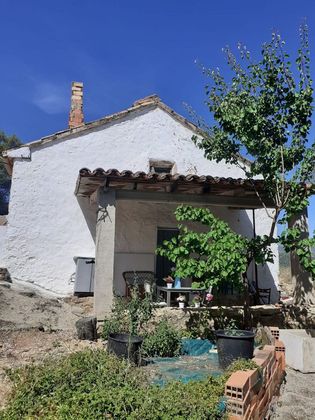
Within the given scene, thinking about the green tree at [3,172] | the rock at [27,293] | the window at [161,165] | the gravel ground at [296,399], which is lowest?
the gravel ground at [296,399]

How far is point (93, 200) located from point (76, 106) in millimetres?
4087

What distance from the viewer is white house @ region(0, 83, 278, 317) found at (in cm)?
991

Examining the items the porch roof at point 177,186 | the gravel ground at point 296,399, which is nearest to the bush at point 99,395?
the gravel ground at point 296,399

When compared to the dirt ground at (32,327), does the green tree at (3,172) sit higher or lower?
higher

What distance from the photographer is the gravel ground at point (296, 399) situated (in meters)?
4.44

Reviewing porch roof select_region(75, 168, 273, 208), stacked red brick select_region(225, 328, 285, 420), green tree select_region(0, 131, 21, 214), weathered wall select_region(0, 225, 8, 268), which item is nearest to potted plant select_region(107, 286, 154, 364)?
stacked red brick select_region(225, 328, 285, 420)

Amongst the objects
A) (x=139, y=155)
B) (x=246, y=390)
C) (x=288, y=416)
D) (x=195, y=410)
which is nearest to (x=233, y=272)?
(x=288, y=416)

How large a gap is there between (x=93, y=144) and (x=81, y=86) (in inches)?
110

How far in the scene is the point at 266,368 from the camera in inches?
187

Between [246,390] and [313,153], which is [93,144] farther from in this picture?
[246,390]

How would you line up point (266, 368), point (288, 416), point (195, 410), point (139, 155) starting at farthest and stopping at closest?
point (139, 155), point (266, 368), point (288, 416), point (195, 410)

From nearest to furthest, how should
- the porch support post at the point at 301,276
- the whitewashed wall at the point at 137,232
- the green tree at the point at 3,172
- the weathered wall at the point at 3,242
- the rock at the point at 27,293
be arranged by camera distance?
the porch support post at the point at 301,276
the rock at the point at 27,293
the weathered wall at the point at 3,242
the whitewashed wall at the point at 137,232
the green tree at the point at 3,172

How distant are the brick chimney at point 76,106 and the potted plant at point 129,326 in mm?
7160

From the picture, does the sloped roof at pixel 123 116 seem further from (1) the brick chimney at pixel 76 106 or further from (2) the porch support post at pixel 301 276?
(2) the porch support post at pixel 301 276
